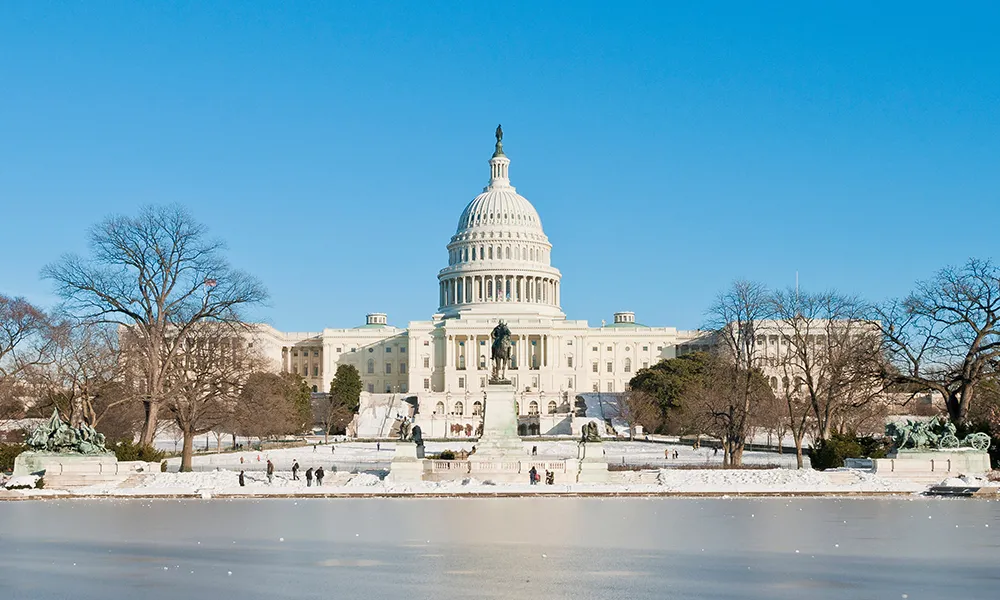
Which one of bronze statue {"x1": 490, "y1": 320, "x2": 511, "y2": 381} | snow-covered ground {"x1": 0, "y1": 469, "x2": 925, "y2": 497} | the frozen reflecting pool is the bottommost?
the frozen reflecting pool

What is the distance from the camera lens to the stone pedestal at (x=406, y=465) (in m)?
40.8

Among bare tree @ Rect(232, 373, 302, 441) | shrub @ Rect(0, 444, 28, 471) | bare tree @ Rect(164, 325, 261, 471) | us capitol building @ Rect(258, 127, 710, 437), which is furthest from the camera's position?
us capitol building @ Rect(258, 127, 710, 437)

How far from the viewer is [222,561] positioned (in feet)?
54.5

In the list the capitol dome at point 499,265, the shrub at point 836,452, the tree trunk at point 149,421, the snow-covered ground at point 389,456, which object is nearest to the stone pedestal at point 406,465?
the tree trunk at point 149,421

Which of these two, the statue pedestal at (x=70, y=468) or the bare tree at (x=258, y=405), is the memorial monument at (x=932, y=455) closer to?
the statue pedestal at (x=70, y=468)

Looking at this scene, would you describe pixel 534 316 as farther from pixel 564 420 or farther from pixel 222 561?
pixel 222 561

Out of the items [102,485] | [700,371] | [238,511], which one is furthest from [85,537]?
[700,371]

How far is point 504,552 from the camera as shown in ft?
57.2

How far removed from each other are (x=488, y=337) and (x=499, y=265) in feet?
40.0

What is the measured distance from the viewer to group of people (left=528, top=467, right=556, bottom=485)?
127 feet

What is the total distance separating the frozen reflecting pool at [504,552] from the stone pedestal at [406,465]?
42.5ft

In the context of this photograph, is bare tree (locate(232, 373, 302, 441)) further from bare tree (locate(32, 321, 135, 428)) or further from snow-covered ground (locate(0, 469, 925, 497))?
snow-covered ground (locate(0, 469, 925, 497))

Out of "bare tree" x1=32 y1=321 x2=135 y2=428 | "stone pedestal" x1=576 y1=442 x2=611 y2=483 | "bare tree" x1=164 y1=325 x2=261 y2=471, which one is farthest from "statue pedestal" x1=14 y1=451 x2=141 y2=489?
"stone pedestal" x1=576 y1=442 x2=611 y2=483

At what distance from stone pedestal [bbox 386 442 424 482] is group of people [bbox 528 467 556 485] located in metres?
3.80
